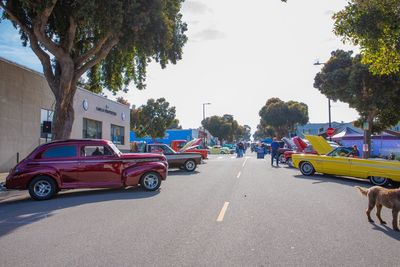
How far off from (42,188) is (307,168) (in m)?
11.4

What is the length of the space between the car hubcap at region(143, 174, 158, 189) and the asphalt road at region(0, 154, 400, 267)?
4.05ft

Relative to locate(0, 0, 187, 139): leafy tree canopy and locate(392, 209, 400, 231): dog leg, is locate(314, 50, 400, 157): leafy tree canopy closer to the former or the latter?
locate(0, 0, 187, 139): leafy tree canopy

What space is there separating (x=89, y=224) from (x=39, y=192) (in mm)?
4930

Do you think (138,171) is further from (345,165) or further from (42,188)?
(345,165)

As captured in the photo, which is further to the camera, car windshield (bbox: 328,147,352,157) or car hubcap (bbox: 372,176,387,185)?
car windshield (bbox: 328,147,352,157)

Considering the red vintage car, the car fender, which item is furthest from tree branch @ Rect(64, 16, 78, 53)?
the car fender

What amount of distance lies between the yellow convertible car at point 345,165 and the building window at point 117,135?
22.1 m

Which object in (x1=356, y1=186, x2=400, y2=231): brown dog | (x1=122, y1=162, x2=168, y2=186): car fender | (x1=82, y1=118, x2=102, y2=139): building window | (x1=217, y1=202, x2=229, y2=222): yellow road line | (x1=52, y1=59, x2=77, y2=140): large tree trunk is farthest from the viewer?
(x1=82, y1=118, x2=102, y2=139): building window

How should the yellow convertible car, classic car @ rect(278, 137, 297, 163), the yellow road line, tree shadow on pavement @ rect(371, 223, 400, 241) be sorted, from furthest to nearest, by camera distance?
1. classic car @ rect(278, 137, 297, 163)
2. the yellow convertible car
3. the yellow road line
4. tree shadow on pavement @ rect(371, 223, 400, 241)

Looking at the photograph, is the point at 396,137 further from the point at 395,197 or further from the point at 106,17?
the point at 395,197

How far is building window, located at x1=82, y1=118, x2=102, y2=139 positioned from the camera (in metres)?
30.0

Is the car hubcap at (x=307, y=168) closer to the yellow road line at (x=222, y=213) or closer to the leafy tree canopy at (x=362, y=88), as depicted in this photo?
the leafy tree canopy at (x=362, y=88)

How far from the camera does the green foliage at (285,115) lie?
245 feet

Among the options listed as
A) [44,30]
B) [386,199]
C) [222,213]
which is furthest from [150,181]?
[44,30]
